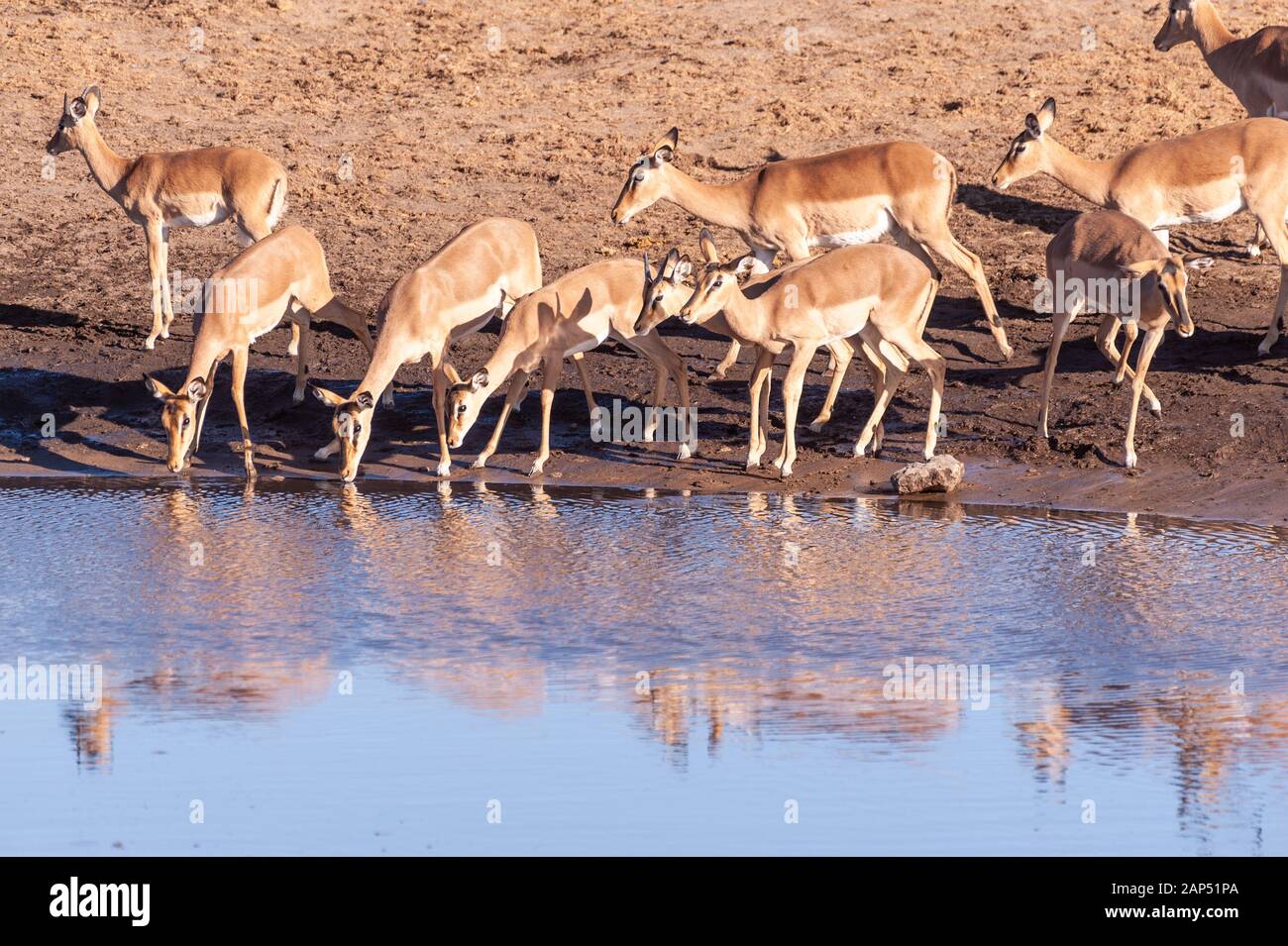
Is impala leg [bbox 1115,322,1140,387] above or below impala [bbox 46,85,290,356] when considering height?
below

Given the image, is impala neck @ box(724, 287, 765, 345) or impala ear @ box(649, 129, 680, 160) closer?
impala neck @ box(724, 287, 765, 345)

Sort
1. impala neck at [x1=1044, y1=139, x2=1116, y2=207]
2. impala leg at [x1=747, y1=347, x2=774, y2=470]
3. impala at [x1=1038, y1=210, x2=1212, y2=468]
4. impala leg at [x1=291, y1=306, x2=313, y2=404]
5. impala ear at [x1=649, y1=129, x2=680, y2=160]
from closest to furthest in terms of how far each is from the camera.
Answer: impala at [x1=1038, y1=210, x2=1212, y2=468] → impala leg at [x1=747, y1=347, x2=774, y2=470] → impala leg at [x1=291, y1=306, x2=313, y2=404] → impala neck at [x1=1044, y1=139, x2=1116, y2=207] → impala ear at [x1=649, y1=129, x2=680, y2=160]

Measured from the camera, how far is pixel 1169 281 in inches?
514

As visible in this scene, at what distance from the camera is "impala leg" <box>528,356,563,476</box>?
13.5 meters

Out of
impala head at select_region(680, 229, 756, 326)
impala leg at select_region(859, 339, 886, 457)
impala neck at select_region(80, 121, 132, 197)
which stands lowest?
impala leg at select_region(859, 339, 886, 457)

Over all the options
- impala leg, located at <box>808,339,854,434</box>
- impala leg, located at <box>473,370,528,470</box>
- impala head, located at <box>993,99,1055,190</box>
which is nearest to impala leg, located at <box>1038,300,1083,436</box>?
impala leg, located at <box>808,339,854,434</box>

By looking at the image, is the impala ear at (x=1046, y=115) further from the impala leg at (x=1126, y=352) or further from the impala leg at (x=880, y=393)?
the impala leg at (x=880, y=393)

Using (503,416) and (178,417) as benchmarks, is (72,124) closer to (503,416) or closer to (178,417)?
(178,417)

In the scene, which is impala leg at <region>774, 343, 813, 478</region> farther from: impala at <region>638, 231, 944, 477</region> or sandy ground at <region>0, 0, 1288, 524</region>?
sandy ground at <region>0, 0, 1288, 524</region>

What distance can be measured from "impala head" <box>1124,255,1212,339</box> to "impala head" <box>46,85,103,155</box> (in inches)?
369

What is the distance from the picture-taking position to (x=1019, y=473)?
13.0 metres

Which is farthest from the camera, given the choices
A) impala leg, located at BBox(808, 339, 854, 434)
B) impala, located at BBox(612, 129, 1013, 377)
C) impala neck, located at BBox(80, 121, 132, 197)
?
impala neck, located at BBox(80, 121, 132, 197)

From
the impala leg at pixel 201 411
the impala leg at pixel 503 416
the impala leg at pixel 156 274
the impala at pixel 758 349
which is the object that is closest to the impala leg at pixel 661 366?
the impala at pixel 758 349

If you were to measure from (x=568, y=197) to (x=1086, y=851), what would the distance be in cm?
1263
